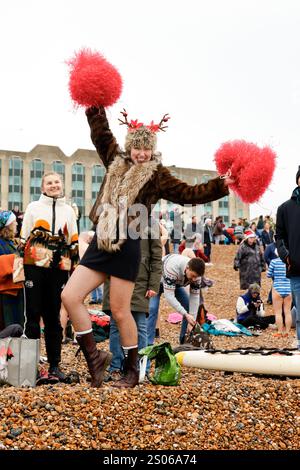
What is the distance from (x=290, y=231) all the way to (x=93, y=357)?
2.99 m

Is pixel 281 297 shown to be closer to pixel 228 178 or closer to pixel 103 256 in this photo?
pixel 228 178

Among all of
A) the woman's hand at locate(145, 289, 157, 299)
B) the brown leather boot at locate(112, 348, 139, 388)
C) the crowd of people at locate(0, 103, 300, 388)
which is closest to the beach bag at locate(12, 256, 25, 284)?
the crowd of people at locate(0, 103, 300, 388)

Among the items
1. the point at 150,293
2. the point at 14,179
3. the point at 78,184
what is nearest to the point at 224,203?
the point at 78,184

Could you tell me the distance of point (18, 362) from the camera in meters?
5.24

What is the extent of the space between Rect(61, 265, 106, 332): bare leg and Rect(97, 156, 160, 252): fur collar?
0.23 metres

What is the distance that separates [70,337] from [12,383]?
4341mm

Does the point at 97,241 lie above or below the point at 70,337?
above

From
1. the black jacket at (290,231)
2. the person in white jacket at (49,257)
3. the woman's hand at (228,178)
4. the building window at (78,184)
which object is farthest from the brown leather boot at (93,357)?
the building window at (78,184)

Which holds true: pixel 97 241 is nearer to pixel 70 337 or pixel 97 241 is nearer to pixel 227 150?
pixel 227 150

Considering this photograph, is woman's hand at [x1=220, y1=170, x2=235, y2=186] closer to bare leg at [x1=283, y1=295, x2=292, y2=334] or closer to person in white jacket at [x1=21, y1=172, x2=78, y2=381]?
person in white jacket at [x1=21, y1=172, x2=78, y2=381]

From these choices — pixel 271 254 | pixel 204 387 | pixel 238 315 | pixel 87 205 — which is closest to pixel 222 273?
pixel 271 254

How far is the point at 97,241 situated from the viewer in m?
4.87
